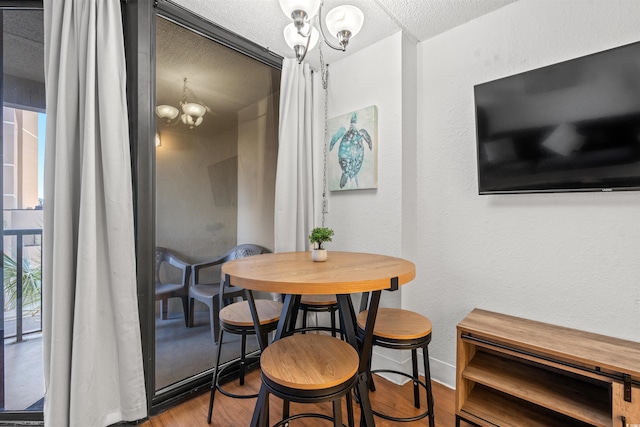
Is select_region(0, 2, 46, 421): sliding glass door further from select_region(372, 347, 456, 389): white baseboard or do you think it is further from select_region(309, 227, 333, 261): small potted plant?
select_region(372, 347, 456, 389): white baseboard

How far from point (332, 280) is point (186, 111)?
1.52 meters

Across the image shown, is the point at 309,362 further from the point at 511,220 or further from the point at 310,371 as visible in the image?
the point at 511,220

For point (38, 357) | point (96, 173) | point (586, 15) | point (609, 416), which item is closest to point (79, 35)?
point (96, 173)

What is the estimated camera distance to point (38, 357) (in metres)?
1.72

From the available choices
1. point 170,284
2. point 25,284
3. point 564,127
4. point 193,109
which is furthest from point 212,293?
point 564,127

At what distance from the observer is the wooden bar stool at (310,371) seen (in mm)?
1087

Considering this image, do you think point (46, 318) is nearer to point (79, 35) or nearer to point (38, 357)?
point (38, 357)

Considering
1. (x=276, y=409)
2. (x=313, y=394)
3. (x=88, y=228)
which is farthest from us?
(x=276, y=409)

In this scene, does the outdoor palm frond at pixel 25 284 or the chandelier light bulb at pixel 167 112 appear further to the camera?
the chandelier light bulb at pixel 167 112

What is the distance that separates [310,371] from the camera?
1152 mm

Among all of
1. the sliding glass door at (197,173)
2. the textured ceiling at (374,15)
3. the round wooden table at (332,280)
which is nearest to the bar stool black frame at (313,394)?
the round wooden table at (332,280)

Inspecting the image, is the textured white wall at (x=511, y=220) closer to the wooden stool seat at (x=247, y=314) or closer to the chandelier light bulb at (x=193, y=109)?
the wooden stool seat at (x=247, y=314)

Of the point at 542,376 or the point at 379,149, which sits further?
the point at 379,149

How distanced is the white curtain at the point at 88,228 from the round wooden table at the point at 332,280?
676mm
